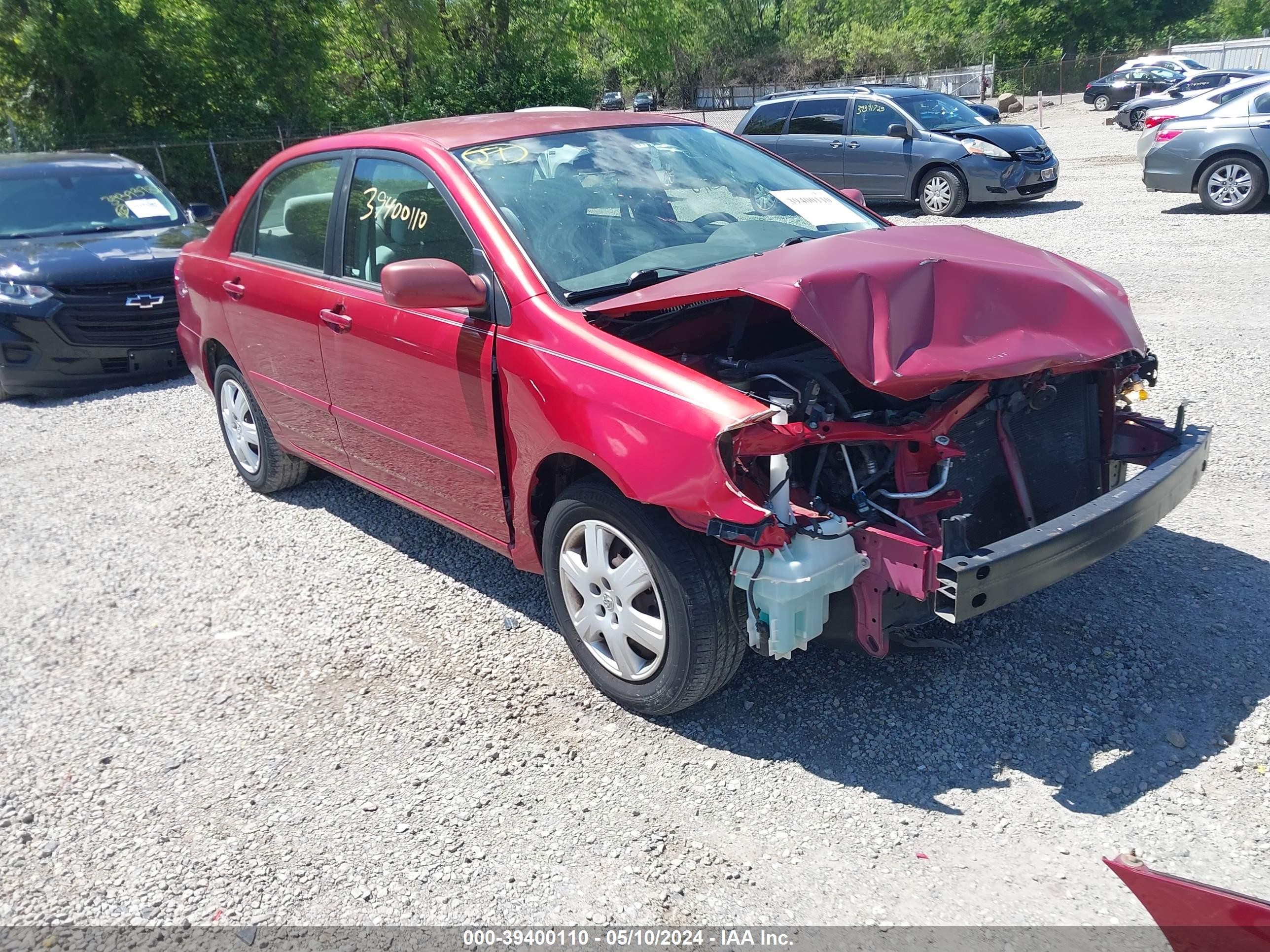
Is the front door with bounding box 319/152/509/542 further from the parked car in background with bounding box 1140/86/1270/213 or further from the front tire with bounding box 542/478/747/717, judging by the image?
the parked car in background with bounding box 1140/86/1270/213

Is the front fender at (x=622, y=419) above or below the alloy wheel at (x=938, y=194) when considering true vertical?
above

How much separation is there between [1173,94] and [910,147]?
57.6ft

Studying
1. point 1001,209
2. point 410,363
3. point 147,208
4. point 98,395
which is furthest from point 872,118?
point 410,363

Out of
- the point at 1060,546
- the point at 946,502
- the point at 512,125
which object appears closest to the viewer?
the point at 1060,546

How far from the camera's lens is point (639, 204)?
4070 millimetres

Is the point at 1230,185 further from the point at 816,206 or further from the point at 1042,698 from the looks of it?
the point at 1042,698

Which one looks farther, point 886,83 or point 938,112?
point 886,83

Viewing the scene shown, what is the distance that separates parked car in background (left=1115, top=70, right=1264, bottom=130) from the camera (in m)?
26.9

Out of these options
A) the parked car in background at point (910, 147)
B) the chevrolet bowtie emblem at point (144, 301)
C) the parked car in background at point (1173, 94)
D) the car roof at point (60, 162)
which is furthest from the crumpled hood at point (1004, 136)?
the parked car in background at point (1173, 94)

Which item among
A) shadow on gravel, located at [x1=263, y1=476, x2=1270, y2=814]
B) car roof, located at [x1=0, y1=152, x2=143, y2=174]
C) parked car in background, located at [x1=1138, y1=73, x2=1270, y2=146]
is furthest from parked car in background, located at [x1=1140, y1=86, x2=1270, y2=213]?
car roof, located at [x1=0, y1=152, x2=143, y2=174]

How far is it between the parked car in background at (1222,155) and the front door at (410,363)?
11.9 metres

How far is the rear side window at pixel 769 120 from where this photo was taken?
15.9m

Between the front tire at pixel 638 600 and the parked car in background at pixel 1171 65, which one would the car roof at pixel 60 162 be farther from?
the parked car in background at pixel 1171 65

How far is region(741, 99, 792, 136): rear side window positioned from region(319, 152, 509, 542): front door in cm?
1267
